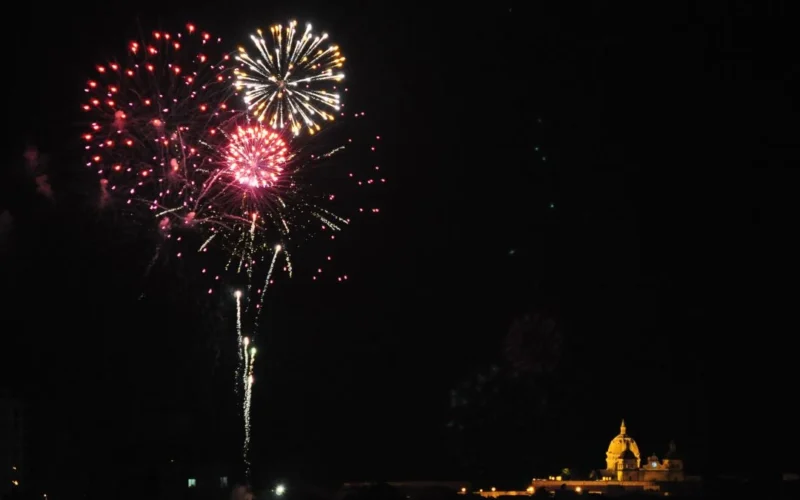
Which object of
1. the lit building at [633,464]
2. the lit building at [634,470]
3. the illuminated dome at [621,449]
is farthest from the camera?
the illuminated dome at [621,449]

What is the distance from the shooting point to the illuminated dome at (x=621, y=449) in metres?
74.6

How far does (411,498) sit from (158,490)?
1050 cm

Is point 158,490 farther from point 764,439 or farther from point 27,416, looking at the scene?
point 764,439

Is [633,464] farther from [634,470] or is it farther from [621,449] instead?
[621,449]

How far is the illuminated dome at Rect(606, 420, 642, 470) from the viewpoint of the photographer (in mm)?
74562

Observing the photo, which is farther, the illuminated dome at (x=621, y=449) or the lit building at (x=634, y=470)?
the illuminated dome at (x=621, y=449)

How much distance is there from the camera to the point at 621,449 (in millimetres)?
74938

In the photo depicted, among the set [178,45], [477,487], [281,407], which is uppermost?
[178,45]

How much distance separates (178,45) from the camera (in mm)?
25078

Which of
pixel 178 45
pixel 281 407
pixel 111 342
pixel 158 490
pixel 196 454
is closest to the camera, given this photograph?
pixel 178 45

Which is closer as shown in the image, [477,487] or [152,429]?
[152,429]

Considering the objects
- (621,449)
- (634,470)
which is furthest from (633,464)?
(621,449)

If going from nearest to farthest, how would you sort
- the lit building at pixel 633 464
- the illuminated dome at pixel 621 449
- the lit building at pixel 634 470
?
1. the lit building at pixel 634 470
2. the lit building at pixel 633 464
3. the illuminated dome at pixel 621 449

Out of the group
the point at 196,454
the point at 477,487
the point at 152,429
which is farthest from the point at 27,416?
the point at 477,487
